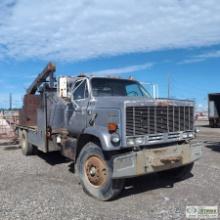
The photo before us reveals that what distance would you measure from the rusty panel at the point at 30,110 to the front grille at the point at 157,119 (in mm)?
5233

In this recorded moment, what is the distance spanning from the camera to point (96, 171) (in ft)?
23.4

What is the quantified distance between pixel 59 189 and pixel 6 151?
7102 millimetres

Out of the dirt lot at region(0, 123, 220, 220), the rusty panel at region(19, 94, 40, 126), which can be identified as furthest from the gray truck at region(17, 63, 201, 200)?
the rusty panel at region(19, 94, 40, 126)

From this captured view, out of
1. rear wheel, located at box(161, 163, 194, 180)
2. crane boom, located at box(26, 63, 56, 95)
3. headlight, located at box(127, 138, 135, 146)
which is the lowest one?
rear wheel, located at box(161, 163, 194, 180)

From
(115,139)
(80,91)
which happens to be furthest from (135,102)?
(80,91)

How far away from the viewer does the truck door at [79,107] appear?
804 cm

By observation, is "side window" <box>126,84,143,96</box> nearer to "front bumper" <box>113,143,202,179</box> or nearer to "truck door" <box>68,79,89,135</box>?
"truck door" <box>68,79,89,135</box>

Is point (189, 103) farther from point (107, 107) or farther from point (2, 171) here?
point (2, 171)

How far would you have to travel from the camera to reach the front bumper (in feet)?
21.3

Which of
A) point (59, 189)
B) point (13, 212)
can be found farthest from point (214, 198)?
point (13, 212)

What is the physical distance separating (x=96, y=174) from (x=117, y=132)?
99 centimetres

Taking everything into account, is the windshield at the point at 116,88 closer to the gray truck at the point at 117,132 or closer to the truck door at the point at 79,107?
the gray truck at the point at 117,132

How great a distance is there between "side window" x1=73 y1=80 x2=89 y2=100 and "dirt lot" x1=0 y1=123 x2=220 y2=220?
1.97 meters

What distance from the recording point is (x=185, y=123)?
7777 millimetres
